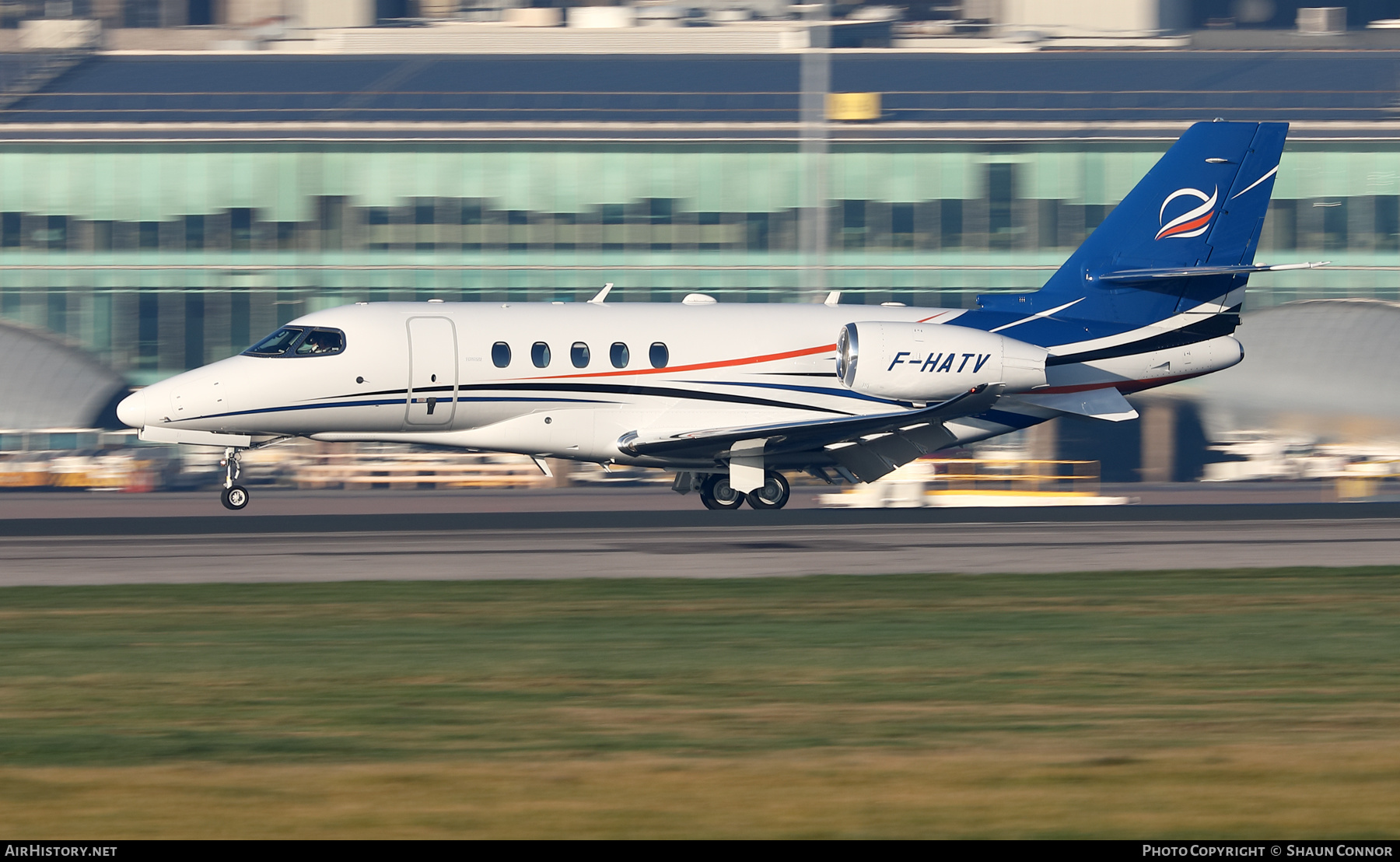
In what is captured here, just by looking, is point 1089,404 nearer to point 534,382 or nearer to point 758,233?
point 534,382

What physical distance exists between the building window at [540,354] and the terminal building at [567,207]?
27.4 metres

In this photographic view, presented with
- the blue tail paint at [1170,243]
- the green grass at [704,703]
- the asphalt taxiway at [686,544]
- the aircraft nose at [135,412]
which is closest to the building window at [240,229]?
the asphalt taxiway at [686,544]

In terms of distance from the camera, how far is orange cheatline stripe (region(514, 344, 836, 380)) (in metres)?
29.9

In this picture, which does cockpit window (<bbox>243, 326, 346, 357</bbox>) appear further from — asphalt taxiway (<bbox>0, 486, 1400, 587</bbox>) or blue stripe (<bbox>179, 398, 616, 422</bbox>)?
asphalt taxiway (<bbox>0, 486, 1400, 587</bbox>)

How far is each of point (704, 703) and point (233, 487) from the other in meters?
19.4

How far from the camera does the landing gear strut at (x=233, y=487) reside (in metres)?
30.4

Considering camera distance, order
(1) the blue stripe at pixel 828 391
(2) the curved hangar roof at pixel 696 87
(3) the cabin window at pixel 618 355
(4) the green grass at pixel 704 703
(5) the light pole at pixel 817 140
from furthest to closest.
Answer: (2) the curved hangar roof at pixel 696 87 < (5) the light pole at pixel 817 140 < (1) the blue stripe at pixel 828 391 < (3) the cabin window at pixel 618 355 < (4) the green grass at pixel 704 703

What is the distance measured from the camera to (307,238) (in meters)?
57.9

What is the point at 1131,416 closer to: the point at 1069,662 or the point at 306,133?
the point at 1069,662

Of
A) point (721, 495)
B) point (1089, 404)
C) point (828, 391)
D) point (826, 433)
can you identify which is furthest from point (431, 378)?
point (1089, 404)

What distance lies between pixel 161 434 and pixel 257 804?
812 inches

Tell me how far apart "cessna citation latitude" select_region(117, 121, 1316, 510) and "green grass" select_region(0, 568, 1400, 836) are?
31.6ft

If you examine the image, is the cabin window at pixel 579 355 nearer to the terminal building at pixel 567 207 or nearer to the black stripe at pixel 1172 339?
the black stripe at pixel 1172 339

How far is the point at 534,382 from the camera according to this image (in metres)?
29.9
